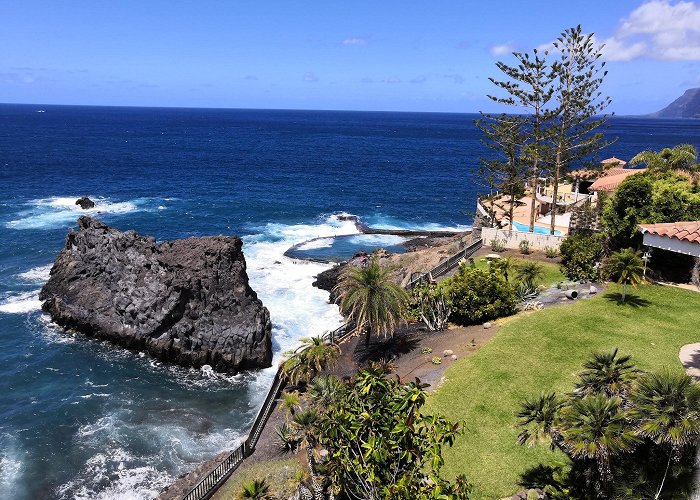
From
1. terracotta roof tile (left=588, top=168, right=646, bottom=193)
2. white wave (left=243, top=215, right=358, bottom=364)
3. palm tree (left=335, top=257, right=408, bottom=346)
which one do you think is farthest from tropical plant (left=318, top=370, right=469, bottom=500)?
terracotta roof tile (left=588, top=168, right=646, bottom=193)

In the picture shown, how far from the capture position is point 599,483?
45.3 feet

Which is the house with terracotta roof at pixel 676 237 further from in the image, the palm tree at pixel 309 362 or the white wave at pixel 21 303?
the white wave at pixel 21 303

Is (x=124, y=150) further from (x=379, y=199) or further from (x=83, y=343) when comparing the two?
(x=83, y=343)

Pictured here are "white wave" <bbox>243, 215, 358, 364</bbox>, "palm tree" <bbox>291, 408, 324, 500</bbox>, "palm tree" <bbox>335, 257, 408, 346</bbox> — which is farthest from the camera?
"white wave" <bbox>243, 215, 358, 364</bbox>

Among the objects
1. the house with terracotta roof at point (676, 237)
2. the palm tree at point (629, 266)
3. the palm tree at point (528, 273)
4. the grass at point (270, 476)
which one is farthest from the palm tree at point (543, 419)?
the palm tree at point (528, 273)

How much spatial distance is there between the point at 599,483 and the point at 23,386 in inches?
1149

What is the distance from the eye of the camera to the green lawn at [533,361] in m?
18.1

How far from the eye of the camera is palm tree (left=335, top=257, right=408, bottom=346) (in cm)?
2625

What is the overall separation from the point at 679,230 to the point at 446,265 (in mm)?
15227

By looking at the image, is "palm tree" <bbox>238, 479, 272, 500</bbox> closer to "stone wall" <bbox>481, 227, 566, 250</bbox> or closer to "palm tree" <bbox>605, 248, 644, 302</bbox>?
"palm tree" <bbox>605, 248, 644, 302</bbox>

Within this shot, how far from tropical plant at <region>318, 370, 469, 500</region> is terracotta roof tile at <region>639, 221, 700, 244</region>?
17.1m

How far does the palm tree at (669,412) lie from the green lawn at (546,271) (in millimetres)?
20273

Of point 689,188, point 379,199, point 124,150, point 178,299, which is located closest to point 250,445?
point 178,299

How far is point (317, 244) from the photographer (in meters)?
57.2
